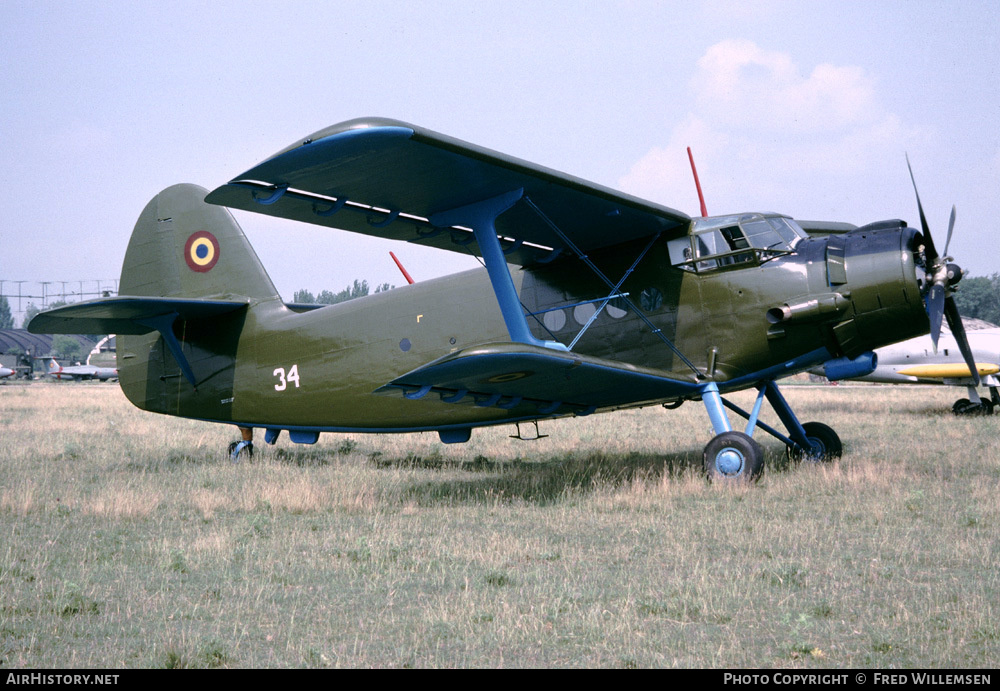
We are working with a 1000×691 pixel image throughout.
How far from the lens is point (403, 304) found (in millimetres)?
10828

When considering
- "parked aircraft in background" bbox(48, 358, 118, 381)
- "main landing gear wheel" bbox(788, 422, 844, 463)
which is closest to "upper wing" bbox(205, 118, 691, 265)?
"main landing gear wheel" bbox(788, 422, 844, 463)

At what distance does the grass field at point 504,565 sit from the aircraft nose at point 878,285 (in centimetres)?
161

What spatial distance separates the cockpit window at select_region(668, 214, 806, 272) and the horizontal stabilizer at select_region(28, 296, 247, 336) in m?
6.81

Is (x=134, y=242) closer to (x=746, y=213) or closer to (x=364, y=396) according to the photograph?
(x=364, y=396)

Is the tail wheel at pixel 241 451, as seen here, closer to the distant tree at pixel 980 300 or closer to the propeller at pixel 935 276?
the propeller at pixel 935 276

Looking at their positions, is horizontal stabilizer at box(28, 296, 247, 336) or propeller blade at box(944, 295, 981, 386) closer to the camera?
propeller blade at box(944, 295, 981, 386)

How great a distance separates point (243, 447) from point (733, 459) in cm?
779

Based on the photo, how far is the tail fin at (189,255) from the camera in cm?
1246

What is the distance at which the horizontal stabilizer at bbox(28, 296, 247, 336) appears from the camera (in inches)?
396

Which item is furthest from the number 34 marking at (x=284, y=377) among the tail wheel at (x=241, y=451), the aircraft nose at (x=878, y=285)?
the aircraft nose at (x=878, y=285)

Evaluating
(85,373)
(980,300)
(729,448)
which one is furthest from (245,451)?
(980,300)

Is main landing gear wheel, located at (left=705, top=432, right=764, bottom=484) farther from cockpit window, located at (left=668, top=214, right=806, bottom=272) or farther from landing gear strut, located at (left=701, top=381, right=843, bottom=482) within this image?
cockpit window, located at (left=668, top=214, right=806, bottom=272)
